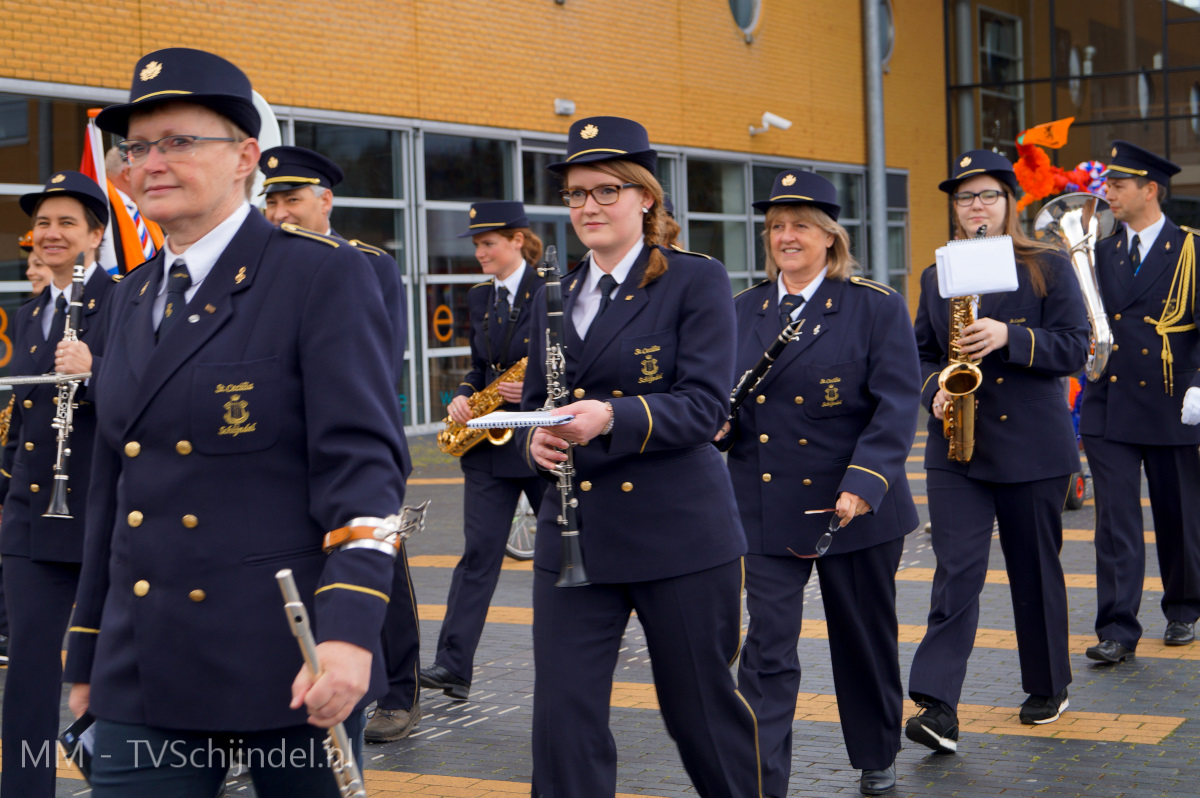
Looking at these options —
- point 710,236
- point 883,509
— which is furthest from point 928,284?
point 710,236

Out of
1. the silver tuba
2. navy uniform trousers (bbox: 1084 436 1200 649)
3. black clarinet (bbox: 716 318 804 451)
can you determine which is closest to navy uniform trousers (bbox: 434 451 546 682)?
black clarinet (bbox: 716 318 804 451)

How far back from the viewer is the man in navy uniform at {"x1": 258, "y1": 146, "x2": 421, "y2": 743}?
19.0 ft

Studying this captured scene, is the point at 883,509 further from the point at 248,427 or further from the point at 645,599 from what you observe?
the point at 248,427

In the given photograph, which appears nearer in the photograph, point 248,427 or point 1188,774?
point 248,427

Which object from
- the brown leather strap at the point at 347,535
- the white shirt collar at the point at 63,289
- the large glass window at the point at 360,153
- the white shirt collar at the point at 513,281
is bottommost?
the brown leather strap at the point at 347,535

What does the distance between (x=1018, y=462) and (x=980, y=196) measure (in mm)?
1107

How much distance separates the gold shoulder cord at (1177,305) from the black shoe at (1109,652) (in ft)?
4.42

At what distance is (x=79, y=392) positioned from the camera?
16.1 ft

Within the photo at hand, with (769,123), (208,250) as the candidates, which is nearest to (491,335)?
(208,250)

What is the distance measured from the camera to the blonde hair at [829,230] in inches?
201

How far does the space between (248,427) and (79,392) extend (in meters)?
2.50

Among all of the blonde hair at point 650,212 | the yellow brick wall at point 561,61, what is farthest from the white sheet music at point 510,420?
the yellow brick wall at point 561,61

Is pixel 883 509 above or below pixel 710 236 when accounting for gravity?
below

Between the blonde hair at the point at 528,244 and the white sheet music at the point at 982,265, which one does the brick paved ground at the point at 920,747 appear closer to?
the white sheet music at the point at 982,265
